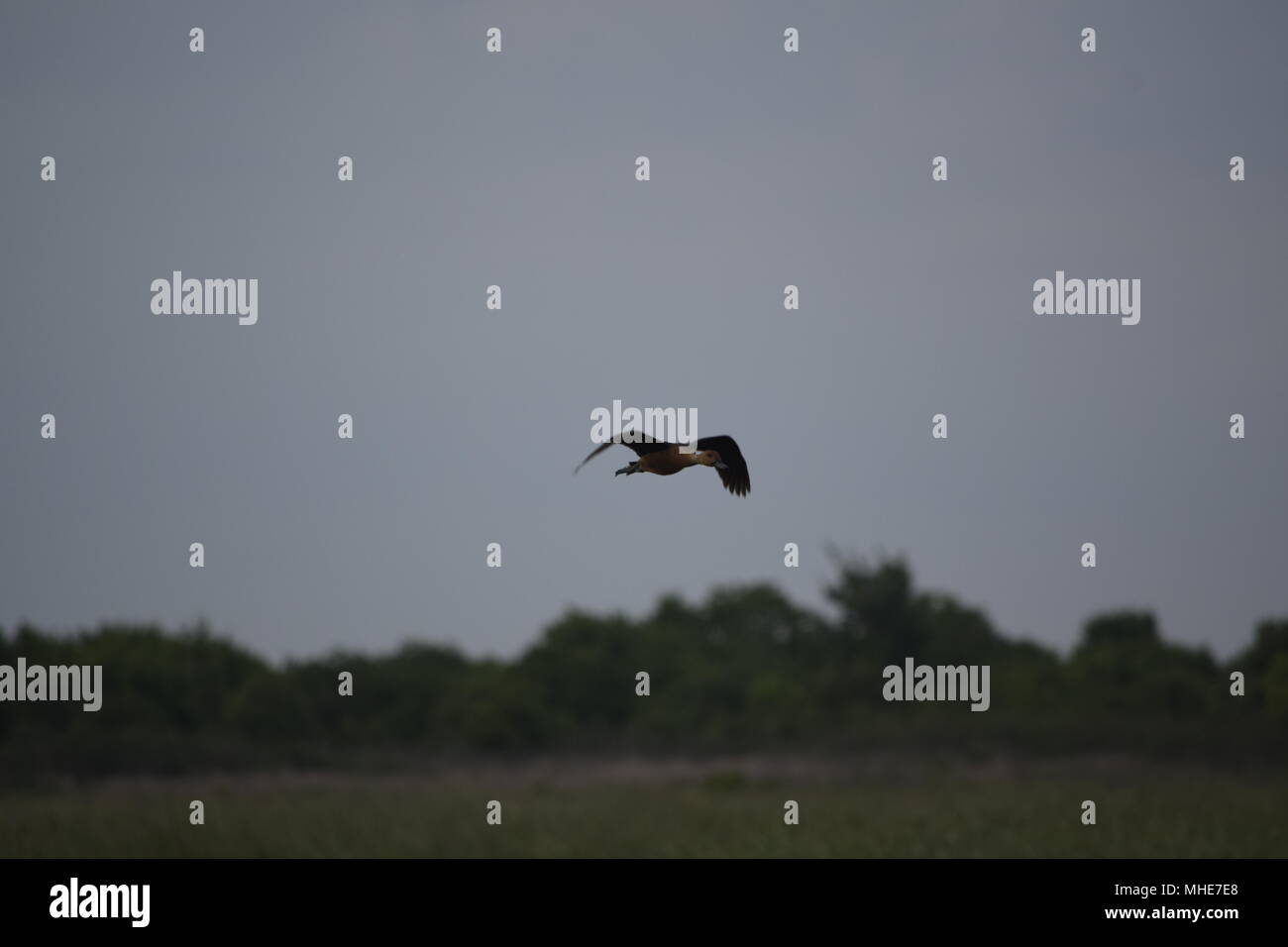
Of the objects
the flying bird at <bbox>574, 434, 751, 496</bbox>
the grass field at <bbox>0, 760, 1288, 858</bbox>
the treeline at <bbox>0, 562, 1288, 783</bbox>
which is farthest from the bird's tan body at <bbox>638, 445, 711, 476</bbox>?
the treeline at <bbox>0, 562, 1288, 783</bbox>

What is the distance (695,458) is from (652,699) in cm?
7188

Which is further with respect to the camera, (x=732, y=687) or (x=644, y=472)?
(x=732, y=687)

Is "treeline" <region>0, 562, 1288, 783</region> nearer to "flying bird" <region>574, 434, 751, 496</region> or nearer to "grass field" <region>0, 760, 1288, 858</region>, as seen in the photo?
"grass field" <region>0, 760, 1288, 858</region>

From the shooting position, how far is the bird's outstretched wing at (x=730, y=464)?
635cm

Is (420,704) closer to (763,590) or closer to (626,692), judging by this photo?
(626,692)

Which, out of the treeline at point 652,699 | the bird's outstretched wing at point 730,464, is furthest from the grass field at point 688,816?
the bird's outstretched wing at point 730,464

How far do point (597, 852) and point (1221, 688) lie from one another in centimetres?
4252

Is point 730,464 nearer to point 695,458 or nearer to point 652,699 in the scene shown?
point 695,458

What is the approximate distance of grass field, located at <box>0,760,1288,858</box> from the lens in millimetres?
37281

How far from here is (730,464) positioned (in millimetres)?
6461

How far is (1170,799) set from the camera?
44938mm
